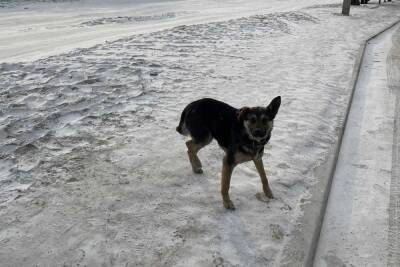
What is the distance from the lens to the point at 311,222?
4.30 meters

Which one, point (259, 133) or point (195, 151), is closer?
point (259, 133)

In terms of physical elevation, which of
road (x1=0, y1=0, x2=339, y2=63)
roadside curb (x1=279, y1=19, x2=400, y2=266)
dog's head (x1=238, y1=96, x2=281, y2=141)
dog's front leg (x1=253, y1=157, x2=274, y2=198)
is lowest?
roadside curb (x1=279, y1=19, x2=400, y2=266)

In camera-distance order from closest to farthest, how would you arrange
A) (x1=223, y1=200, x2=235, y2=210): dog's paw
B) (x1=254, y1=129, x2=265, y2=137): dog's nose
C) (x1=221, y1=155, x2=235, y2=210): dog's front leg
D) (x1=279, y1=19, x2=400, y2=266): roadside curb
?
1. (x1=279, y1=19, x2=400, y2=266): roadside curb
2. (x1=254, y1=129, x2=265, y2=137): dog's nose
3. (x1=221, y1=155, x2=235, y2=210): dog's front leg
4. (x1=223, y1=200, x2=235, y2=210): dog's paw

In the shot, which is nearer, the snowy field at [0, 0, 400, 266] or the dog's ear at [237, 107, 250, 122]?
the snowy field at [0, 0, 400, 266]

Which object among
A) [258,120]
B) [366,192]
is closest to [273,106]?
[258,120]

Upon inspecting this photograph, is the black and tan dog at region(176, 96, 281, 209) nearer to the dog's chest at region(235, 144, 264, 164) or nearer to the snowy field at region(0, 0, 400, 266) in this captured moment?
the dog's chest at region(235, 144, 264, 164)

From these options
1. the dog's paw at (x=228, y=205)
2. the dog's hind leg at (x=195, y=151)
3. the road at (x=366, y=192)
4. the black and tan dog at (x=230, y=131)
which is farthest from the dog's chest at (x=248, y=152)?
the road at (x=366, y=192)

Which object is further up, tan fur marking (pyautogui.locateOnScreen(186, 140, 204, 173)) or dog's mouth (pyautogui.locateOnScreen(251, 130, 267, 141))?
dog's mouth (pyautogui.locateOnScreen(251, 130, 267, 141))

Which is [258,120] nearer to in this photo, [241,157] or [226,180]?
[241,157]

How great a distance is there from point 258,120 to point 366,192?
6.60ft

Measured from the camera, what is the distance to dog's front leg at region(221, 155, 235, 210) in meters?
4.27

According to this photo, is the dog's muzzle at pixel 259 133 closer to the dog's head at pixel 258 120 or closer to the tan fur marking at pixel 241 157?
the dog's head at pixel 258 120

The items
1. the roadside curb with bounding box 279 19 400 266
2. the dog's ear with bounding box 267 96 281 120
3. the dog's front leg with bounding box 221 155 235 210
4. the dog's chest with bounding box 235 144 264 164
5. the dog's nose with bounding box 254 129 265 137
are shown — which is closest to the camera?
the roadside curb with bounding box 279 19 400 266

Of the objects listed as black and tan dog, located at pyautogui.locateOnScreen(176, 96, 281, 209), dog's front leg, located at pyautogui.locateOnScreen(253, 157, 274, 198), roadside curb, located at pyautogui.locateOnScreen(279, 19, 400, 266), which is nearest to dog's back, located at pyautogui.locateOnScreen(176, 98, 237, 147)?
black and tan dog, located at pyautogui.locateOnScreen(176, 96, 281, 209)
